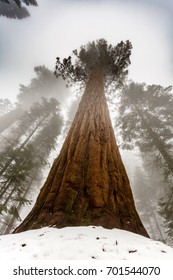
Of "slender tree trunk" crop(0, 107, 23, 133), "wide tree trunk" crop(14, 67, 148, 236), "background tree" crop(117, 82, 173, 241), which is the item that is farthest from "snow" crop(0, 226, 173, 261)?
"slender tree trunk" crop(0, 107, 23, 133)

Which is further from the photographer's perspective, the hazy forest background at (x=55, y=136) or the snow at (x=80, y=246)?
the hazy forest background at (x=55, y=136)

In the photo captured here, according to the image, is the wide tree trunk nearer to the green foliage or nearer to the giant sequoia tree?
the giant sequoia tree

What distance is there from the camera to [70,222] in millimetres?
2512

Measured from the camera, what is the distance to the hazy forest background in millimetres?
11008

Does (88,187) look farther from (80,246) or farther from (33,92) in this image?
(33,92)

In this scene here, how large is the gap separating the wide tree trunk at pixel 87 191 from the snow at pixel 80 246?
0.24m

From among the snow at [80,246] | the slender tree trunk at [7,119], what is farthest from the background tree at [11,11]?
the snow at [80,246]

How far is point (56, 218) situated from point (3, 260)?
2.92 feet

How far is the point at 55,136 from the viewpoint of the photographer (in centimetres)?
1917

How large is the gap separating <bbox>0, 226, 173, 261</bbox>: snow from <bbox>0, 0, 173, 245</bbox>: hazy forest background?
6.71 metres

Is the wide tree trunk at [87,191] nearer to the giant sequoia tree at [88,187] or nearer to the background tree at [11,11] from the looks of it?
the giant sequoia tree at [88,187]

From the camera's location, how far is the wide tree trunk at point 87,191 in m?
2.61

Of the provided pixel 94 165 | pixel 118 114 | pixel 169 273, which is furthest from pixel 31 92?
pixel 169 273

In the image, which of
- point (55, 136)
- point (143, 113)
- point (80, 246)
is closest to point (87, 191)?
point (80, 246)
